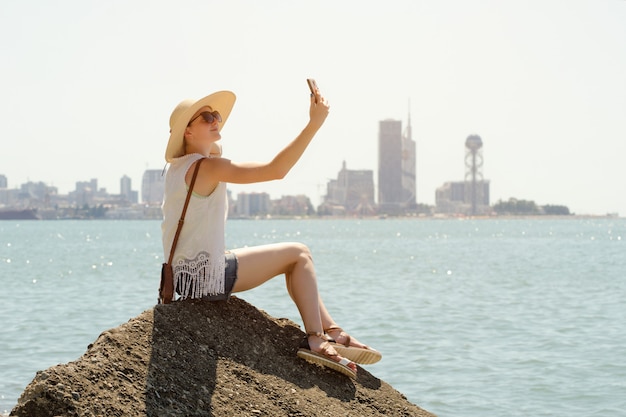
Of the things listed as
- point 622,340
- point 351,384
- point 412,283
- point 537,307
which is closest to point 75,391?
point 351,384

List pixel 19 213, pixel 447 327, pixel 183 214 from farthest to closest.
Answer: pixel 19 213 → pixel 447 327 → pixel 183 214

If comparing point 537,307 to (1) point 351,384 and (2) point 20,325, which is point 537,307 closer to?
(2) point 20,325

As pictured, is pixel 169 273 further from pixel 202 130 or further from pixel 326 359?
pixel 326 359

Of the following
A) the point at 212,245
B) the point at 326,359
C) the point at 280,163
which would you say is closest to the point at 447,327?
the point at 326,359

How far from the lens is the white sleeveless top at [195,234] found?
5.11 m

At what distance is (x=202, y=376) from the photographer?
4.71 m

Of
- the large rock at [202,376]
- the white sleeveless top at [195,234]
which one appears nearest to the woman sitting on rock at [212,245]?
the white sleeveless top at [195,234]

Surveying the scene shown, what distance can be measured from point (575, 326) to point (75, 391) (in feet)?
44.6

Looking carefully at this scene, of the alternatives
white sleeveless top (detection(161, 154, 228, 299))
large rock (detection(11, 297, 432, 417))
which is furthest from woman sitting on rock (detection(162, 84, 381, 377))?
large rock (detection(11, 297, 432, 417))

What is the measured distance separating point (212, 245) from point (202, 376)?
757 millimetres

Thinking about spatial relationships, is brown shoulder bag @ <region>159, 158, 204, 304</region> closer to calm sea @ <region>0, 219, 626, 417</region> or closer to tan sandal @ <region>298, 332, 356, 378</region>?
tan sandal @ <region>298, 332, 356, 378</region>

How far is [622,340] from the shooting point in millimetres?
14633

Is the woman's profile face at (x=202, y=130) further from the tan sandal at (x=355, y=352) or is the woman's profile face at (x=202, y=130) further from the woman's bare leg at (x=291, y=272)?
the tan sandal at (x=355, y=352)

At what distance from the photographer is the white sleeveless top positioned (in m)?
5.11
